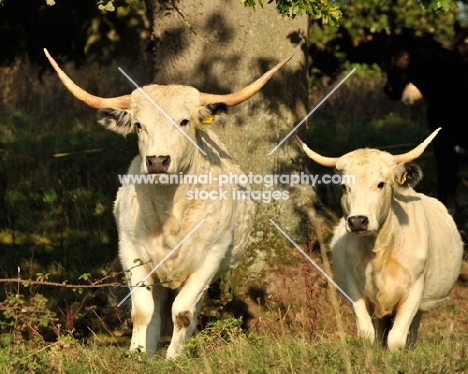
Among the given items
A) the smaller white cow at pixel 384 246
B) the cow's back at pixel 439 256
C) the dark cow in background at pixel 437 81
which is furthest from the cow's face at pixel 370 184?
the dark cow in background at pixel 437 81

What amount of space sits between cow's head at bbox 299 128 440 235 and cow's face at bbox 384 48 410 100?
20.5 ft

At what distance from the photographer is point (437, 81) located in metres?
15.6

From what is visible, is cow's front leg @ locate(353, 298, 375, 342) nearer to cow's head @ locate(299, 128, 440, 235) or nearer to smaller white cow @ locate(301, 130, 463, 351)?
smaller white cow @ locate(301, 130, 463, 351)

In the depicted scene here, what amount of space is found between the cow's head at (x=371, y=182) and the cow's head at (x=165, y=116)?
94 cm

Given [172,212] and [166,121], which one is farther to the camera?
[172,212]

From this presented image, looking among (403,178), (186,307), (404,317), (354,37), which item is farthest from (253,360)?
(354,37)

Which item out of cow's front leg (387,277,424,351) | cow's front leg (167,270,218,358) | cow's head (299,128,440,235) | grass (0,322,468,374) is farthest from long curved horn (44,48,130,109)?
cow's front leg (387,277,424,351)

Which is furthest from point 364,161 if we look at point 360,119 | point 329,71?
point 360,119

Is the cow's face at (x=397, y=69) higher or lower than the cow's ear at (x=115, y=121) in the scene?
lower

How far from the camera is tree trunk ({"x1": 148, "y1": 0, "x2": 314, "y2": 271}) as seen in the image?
12.2 m

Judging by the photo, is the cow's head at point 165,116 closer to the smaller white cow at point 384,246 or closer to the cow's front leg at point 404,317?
the smaller white cow at point 384,246

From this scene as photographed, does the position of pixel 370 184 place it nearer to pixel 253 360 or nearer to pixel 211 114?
pixel 211 114

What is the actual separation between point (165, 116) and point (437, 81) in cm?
718

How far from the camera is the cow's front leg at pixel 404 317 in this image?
9.00 meters
